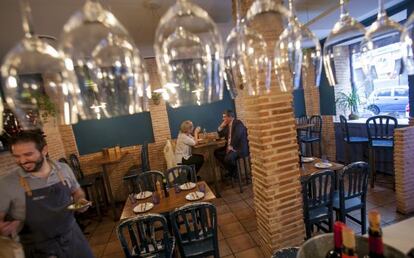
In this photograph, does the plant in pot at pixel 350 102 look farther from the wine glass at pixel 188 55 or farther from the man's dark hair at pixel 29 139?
the man's dark hair at pixel 29 139

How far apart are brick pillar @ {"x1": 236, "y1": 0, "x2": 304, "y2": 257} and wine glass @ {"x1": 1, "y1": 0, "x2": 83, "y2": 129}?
1.83 m

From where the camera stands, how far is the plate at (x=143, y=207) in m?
2.50

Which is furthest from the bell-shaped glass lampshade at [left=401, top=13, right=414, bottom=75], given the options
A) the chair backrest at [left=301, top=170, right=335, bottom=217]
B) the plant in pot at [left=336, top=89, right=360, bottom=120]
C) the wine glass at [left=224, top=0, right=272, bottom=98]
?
the plant in pot at [left=336, top=89, right=360, bottom=120]

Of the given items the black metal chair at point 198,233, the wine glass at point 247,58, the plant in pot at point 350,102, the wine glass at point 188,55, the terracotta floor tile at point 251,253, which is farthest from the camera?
the plant in pot at point 350,102

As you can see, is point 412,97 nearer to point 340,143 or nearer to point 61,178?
point 340,143

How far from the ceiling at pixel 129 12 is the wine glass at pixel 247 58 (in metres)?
2.24

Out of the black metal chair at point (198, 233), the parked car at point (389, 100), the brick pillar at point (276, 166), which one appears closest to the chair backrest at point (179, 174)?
the black metal chair at point (198, 233)

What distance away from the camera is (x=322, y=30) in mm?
5031

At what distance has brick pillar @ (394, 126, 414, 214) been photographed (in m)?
3.03

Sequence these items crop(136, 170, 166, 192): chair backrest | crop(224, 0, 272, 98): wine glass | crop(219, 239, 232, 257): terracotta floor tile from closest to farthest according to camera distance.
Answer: crop(224, 0, 272, 98): wine glass → crop(219, 239, 232, 257): terracotta floor tile → crop(136, 170, 166, 192): chair backrest

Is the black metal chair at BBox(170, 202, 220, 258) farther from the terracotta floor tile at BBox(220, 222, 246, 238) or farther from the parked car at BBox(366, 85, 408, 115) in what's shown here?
the parked car at BBox(366, 85, 408, 115)

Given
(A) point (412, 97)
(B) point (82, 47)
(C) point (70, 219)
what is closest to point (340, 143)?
(A) point (412, 97)

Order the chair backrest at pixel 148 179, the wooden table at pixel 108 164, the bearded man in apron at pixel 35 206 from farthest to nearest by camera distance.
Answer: the wooden table at pixel 108 164 < the chair backrest at pixel 148 179 < the bearded man in apron at pixel 35 206

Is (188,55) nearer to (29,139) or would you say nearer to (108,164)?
(29,139)
